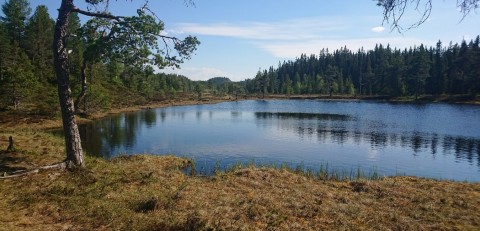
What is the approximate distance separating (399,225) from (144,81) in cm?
1198

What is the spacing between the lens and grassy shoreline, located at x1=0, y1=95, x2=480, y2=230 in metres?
10.7

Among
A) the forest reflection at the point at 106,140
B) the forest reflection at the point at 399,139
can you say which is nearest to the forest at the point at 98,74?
the forest reflection at the point at 106,140

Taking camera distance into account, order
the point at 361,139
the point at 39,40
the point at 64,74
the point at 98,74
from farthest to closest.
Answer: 1. the point at 39,40
2. the point at 98,74
3. the point at 361,139
4. the point at 64,74

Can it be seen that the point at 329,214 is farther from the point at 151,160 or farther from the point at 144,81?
the point at 151,160

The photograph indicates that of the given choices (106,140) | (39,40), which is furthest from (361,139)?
(39,40)

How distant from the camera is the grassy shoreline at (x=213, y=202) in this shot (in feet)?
35.1

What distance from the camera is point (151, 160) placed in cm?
2542

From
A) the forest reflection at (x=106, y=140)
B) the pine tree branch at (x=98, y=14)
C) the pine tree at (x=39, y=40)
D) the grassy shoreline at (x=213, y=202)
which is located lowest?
the forest reflection at (x=106, y=140)

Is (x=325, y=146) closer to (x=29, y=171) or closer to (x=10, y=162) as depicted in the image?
(x=10, y=162)

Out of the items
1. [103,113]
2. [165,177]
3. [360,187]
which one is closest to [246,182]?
[165,177]

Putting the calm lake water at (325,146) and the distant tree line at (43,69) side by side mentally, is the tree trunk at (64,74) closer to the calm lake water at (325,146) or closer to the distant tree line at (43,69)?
the distant tree line at (43,69)

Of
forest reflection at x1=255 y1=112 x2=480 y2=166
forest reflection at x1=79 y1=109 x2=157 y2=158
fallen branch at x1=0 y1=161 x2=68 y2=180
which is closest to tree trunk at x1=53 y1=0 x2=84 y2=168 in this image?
fallen branch at x1=0 y1=161 x2=68 y2=180

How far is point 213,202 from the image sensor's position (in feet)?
43.1

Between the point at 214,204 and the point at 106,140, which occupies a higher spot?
the point at 214,204
